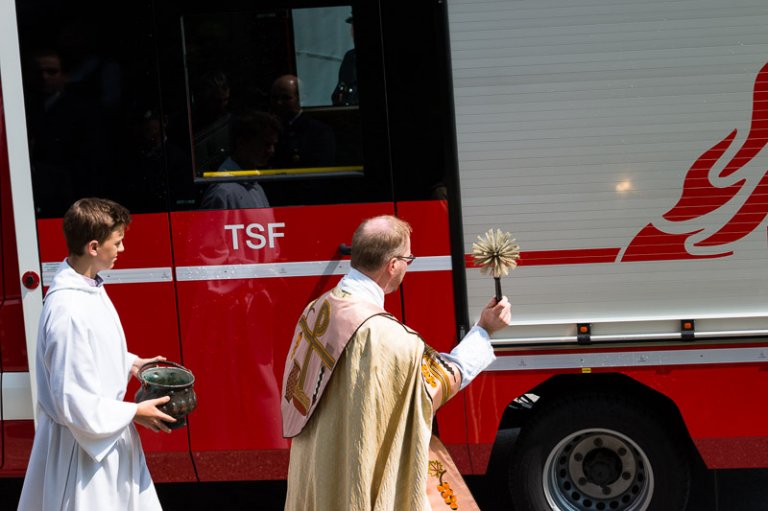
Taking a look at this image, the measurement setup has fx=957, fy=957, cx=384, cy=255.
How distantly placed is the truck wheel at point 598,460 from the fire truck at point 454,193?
0.01 metres

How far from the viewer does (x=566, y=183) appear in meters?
4.40

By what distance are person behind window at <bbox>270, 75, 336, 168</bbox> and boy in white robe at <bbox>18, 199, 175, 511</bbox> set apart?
4.31 feet

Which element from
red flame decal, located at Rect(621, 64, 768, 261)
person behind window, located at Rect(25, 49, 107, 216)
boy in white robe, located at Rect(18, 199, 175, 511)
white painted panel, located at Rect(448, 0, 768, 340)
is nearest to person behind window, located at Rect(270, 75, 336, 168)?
white painted panel, located at Rect(448, 0, 768, 340)

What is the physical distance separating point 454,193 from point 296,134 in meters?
0.80

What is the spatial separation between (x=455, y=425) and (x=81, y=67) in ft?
8.07

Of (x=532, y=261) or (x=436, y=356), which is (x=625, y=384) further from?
(x=436, y=356)

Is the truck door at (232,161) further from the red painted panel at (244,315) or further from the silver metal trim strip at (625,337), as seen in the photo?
the silver metal trim strip at (625,337)

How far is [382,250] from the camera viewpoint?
318 centimetres

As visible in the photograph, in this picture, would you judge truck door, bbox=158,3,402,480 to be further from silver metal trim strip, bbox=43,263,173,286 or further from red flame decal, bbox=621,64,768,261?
red flame decal, bbox=621,64,768,261

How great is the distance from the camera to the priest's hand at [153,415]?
128 inches

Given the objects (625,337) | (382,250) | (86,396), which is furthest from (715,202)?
(86,396)

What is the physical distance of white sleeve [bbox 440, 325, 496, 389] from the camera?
10.7 feet

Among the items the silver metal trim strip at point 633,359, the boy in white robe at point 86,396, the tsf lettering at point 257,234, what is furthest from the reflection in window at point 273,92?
the boy in white robe at point 86,396

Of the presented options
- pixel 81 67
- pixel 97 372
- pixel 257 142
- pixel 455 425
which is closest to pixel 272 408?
pixel 455 425
